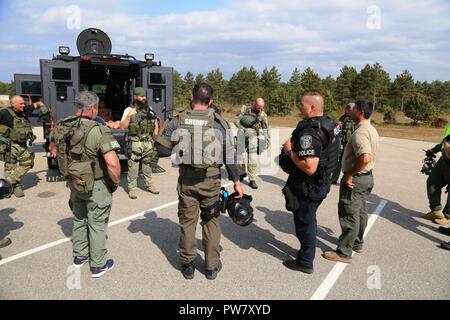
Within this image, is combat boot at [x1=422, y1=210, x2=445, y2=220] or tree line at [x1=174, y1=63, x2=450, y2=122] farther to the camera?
tree line at [x1=174, y1=63, x2=450, y2=122]

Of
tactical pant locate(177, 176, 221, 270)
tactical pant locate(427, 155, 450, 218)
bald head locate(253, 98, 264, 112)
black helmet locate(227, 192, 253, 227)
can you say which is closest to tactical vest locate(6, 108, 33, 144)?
tactical pant locate(177, 176, 221, 270)

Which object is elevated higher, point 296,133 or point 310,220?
point 296,133

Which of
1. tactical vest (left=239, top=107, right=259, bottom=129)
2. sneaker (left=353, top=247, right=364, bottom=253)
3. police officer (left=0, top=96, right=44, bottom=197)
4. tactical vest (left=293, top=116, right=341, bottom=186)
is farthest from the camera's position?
tactical vest (left=239, top=107, right=259, bottom=129)

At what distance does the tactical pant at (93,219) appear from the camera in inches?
127

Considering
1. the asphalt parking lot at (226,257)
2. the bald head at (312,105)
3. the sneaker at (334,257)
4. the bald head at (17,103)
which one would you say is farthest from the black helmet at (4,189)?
the sneaker at (334,257)

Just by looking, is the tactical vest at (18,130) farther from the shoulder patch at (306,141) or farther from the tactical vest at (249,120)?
the shoulder patch at (306,141)

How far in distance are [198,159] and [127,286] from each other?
52.5 inches

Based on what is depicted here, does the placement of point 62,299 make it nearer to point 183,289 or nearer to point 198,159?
point 183,289

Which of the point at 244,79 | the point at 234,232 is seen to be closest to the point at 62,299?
the point at 234,232

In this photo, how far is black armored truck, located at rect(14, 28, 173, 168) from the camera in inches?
265

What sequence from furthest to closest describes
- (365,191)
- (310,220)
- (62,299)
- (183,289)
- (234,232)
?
(234,232) → (365,191) → (310,220) → (183,289) → (62,299)

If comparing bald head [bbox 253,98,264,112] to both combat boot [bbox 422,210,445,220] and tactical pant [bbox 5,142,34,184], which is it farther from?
tactical pant [bbox 5,142,34,184]

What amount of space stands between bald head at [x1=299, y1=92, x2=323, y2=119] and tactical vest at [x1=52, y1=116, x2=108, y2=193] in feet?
6.33
